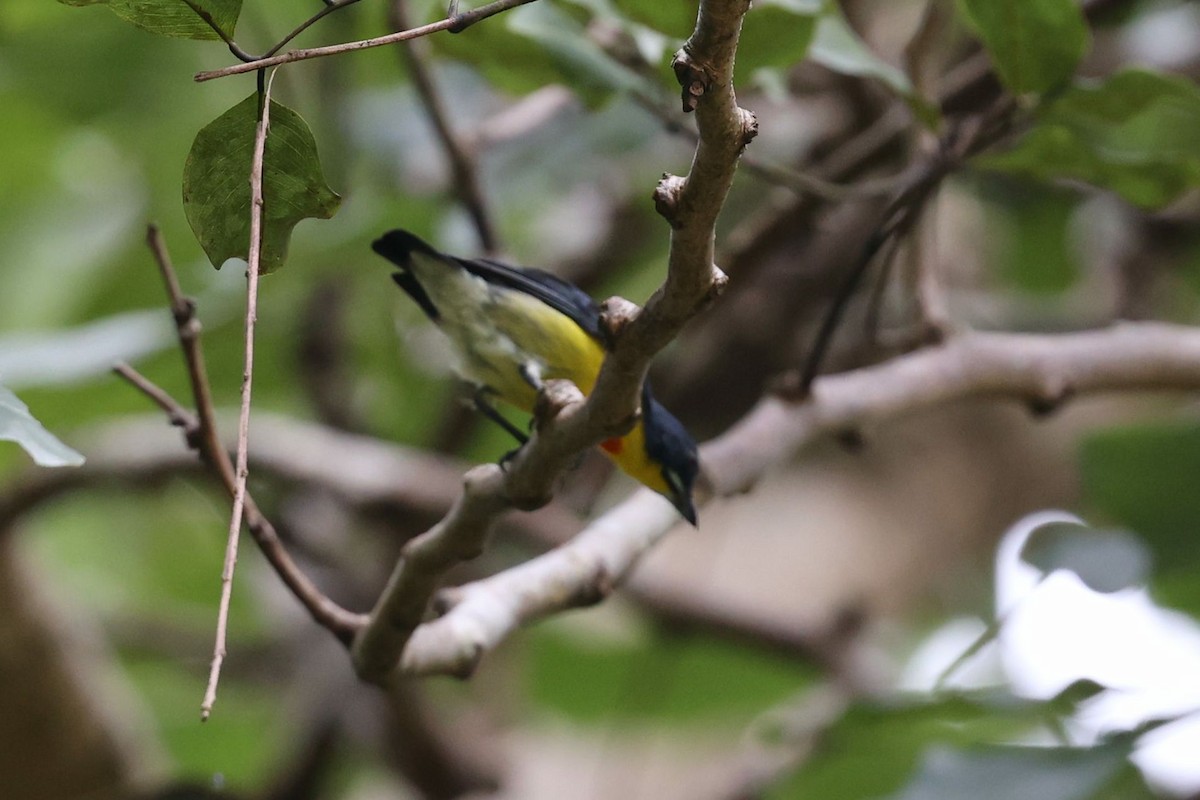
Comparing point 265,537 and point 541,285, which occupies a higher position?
point 541,285

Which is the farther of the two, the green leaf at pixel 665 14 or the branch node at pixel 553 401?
the green leaf at pixel 665 14

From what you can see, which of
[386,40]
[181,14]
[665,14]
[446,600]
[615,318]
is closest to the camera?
[386,40]

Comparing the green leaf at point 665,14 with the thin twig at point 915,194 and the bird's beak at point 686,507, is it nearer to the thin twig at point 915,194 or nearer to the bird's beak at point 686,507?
the thin twig at point 915,194

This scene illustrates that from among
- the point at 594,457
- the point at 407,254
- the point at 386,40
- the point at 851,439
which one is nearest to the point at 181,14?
the point at 386,40

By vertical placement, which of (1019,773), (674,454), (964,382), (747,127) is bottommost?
(1019,773)

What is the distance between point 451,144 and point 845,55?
2.37 feet

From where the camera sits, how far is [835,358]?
335cm

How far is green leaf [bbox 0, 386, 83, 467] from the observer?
854 mm

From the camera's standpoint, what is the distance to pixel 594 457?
112 inches

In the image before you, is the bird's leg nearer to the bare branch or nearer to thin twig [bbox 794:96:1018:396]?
thin twig [bbox 794:96:1018:396]

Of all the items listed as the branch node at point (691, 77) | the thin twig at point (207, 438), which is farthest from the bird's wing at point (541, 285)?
the branch node at point (691, 77)

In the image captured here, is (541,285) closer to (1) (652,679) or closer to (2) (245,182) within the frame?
Result: (2) (245,182)

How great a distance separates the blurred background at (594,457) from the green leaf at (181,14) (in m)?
0.81

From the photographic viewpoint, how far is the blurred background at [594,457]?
6.50 feet
